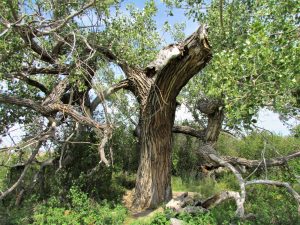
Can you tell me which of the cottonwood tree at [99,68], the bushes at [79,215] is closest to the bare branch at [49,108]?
the cottonwood tree at [99,68]

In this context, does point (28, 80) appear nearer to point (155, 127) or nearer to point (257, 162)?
point (155, 127)

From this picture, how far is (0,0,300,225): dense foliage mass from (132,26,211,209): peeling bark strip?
0.10 ft

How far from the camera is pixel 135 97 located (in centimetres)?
1042

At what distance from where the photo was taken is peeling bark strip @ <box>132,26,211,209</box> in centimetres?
877

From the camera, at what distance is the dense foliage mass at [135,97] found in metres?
6.00

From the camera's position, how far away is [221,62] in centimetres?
596

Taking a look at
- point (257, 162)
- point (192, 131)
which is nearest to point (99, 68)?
point (192, 131)

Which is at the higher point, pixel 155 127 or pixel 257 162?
pixel 155 127

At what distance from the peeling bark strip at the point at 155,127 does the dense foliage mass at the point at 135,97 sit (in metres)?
0.03

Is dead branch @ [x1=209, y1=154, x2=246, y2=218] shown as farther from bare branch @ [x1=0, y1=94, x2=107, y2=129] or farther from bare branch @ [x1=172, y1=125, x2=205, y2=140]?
bare branch @ [x1=0, y1=94, x2=107, y2=129]

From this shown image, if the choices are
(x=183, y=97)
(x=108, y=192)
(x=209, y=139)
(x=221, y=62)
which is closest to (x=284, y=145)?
(x=183, y=97)

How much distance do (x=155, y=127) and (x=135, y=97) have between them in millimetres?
1265

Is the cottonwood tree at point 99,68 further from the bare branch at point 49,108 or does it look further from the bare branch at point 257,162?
the bare branch at point 257,162

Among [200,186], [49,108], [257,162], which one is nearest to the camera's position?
[49,108]
